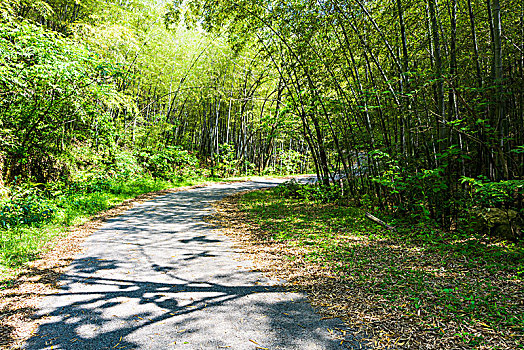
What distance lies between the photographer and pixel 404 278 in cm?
278

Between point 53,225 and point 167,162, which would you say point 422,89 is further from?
point 167,162

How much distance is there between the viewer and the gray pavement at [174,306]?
2.00 metres

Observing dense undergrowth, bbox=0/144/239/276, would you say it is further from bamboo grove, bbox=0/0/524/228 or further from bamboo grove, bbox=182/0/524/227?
bamboo grove, bbox=182/0/524/227

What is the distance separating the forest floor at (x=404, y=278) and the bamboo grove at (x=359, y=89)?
787 millimetres

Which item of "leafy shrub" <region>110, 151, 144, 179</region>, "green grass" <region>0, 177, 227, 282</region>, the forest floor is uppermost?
"leafy shrub" <region>110, 151, 144, 179</region>

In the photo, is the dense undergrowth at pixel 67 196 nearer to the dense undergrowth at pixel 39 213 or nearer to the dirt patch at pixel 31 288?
the dense undergrowth at pixel 39 213

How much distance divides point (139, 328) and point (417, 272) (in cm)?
274

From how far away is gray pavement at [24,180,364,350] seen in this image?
2002mm

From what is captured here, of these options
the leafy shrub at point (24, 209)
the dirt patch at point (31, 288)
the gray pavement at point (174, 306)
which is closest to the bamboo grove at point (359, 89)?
the leafy shrub at point (24, 209)

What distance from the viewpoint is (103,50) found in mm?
9445

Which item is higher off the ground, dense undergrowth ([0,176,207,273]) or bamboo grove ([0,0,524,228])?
bamboo grove ([0,0,524,228])

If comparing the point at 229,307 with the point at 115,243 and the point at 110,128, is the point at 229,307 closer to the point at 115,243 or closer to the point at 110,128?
the point at 115,243

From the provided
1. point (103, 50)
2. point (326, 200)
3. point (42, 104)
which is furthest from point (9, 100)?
point (326, 200)

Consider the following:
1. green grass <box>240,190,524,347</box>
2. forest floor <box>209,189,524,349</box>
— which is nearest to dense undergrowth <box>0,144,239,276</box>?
forest floor <box>209,189,524,349</box>
